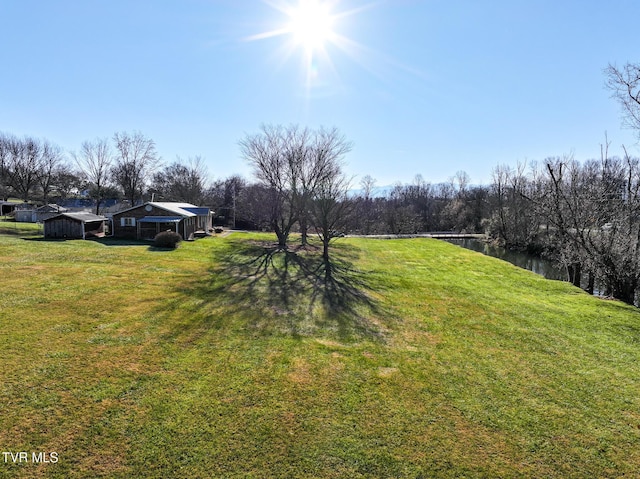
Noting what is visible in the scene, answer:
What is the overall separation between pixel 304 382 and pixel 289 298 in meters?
6.49

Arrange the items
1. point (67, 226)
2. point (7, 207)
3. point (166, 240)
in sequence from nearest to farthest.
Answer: point (166, 240) < point (67, 226) < point (7, 207)

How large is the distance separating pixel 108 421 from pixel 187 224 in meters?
24.4

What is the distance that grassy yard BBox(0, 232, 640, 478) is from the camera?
482cm

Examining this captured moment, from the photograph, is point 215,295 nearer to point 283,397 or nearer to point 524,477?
point 283,397

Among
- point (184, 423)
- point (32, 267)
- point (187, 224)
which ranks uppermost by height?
point (187, 224)

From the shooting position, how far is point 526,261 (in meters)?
31.6

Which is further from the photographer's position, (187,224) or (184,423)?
(187,224)

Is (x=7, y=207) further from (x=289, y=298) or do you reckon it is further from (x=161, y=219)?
(x=289, y=298)

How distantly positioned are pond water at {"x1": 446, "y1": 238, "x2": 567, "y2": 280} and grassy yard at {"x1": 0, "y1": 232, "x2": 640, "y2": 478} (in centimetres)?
1218

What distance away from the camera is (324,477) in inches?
178

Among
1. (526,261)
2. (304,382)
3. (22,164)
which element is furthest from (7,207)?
(526,261)

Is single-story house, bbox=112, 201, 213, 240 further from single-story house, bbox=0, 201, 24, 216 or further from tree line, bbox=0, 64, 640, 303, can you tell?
single-story house, bbox=0, 201, 24, 216

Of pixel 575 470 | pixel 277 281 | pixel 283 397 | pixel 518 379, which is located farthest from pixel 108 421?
pixel 277 281

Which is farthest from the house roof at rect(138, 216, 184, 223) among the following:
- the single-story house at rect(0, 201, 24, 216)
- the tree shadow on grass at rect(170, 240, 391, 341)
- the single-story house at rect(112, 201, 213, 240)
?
the single-story house at rect(0, 201, 24, 216)
